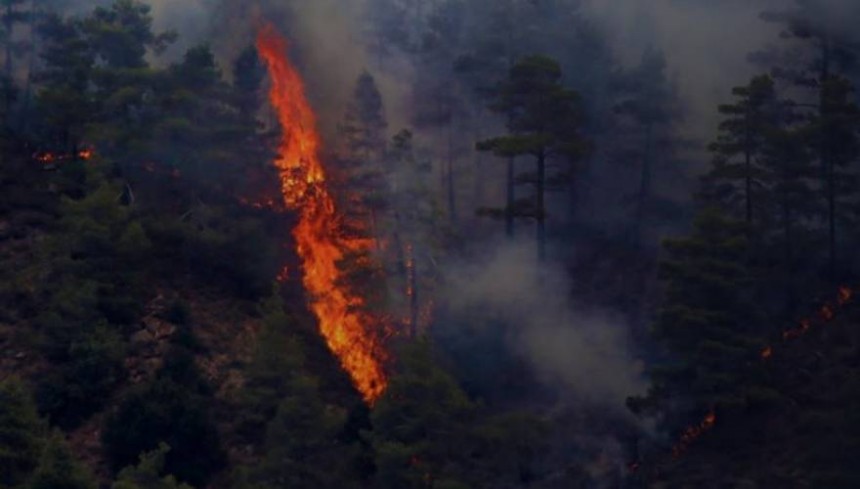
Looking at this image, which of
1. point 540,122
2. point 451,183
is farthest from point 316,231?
point 540,122

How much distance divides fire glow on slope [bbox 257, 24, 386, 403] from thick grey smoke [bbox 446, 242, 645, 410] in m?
5.58

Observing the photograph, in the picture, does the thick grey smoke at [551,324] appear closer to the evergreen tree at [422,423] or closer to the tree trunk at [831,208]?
the tree trunk at [831,208]

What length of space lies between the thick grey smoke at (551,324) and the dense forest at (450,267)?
16cm

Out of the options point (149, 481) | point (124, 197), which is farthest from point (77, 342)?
point (124, 197)

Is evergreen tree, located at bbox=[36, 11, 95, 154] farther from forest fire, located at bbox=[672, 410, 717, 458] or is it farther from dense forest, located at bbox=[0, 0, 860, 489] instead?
forest fire, located at bbox=[672, 410, 717, 458]

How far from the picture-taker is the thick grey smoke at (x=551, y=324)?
4684 cm

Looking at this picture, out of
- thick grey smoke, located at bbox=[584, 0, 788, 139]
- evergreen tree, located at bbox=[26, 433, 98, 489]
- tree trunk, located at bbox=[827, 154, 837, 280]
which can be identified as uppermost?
thick grey smoke, located at bbox=[584, 0, 788, 139]

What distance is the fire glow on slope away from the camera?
48531 mm

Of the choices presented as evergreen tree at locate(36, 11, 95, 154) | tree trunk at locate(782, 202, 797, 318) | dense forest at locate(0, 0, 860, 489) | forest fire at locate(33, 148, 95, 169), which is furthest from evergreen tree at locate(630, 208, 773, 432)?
forest fire at locate(33, 148, 95, 169)

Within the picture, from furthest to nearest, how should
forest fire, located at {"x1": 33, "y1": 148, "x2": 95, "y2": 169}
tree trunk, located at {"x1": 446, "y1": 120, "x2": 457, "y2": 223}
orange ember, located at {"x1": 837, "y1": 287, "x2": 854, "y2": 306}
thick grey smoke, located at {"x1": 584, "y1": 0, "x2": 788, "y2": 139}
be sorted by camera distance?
thick grey smoke, located at {"x1": 584, "y1": 0, "x2": 788, "y2": 139}
tree trunk, located at {"x1": 446, "y1": 120, "x2": 457, "y2": 223}
forest fire, located at {"x1": 33, "y1": 148, "x2": 95, "y2": 169}
orange ember, located at {"x1": 837, "y1": 287, "x2": 854, "y2": 306}

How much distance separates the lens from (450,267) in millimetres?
53062

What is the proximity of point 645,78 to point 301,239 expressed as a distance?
2079 cm

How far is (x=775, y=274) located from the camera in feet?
145

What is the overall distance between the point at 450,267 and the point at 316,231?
28.4 feet
